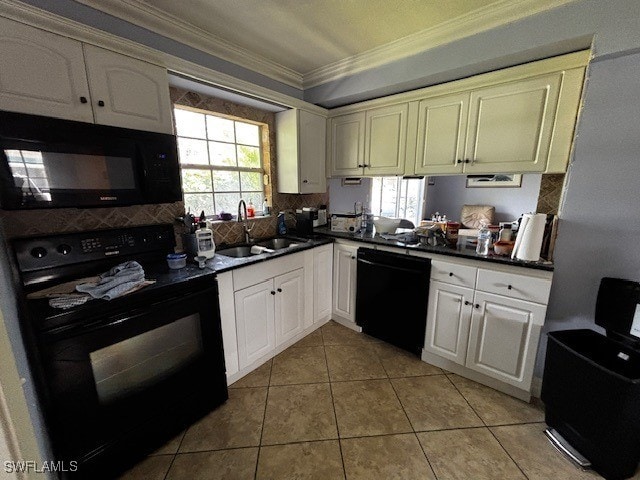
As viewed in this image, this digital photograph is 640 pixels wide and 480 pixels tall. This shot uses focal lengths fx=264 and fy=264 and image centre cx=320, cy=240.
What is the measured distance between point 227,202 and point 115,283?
1.33 m

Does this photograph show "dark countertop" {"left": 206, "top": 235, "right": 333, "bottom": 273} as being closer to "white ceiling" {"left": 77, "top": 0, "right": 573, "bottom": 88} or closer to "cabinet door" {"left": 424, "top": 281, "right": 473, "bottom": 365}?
"cabinet door" {"left": 424, "top": 281, "right": 473, "bottom": 365}

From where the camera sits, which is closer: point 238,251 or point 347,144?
point 238,251

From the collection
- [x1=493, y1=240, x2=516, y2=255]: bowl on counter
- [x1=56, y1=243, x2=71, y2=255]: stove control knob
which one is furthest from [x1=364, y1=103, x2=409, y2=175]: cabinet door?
[x1=56, y1=243, x2=71, y2=255]: stove control knob

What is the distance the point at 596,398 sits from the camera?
131 centimetres

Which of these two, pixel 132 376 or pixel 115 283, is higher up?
pixel 115 283

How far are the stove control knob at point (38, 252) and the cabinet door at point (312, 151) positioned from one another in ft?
6.14

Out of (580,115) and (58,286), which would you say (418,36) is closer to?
(580,115)

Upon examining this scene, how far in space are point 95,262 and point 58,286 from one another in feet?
0.83

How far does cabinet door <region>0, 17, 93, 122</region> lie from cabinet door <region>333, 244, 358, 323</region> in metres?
1.99

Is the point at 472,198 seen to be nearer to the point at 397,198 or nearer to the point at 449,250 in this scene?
the point at 397,198

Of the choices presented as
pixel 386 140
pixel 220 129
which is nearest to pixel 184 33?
pixel 220 129

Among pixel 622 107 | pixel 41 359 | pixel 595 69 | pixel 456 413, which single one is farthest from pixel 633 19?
pixel 41 359

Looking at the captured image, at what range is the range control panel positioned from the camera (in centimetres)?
136

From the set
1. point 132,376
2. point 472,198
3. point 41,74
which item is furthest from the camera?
point 472,198
